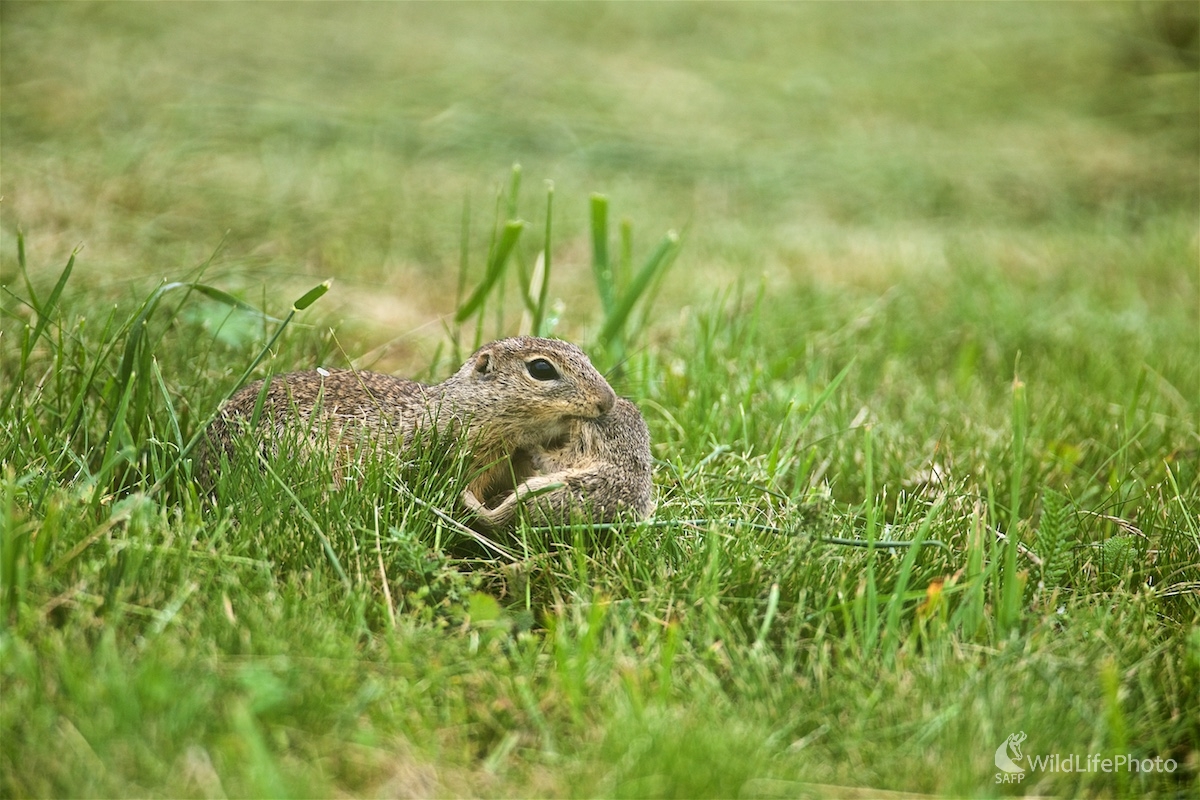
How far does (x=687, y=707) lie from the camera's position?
1.95m

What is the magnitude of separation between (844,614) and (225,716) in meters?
1.15

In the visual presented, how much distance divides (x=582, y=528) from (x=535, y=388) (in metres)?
0.39

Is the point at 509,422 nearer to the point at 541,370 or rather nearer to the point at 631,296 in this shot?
the point at 541,370

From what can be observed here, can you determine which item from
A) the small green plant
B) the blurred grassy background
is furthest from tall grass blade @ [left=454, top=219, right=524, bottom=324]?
the small green plant

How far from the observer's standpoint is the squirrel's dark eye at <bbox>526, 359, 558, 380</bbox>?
8.55 ft

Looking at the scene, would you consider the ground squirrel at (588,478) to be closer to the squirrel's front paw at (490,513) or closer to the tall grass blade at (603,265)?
the squirrel's front paw at (490,513)

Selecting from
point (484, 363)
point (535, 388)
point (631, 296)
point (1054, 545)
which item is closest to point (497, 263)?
point (631, 296)

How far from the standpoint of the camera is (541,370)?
2.62 meters

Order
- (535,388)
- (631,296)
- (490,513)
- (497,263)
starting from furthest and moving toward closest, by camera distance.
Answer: (631,296) → (497,263) → (535,388) → (490,513)

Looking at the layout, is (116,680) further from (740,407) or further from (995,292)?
(995,292)

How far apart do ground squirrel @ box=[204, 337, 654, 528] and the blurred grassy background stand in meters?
0.90

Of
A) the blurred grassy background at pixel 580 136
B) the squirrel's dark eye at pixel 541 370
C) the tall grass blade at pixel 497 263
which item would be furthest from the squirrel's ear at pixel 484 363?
the blurred grassy background at pixel 580 136

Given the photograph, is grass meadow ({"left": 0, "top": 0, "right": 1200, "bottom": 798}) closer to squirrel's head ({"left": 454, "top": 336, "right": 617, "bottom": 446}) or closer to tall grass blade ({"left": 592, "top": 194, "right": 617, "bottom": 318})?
tall grass blade ({"left": 592, "top": 194, "right": 617, "bottom": 318})

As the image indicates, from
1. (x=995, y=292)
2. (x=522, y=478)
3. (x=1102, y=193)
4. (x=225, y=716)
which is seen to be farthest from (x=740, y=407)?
(x=1102, y=193)
